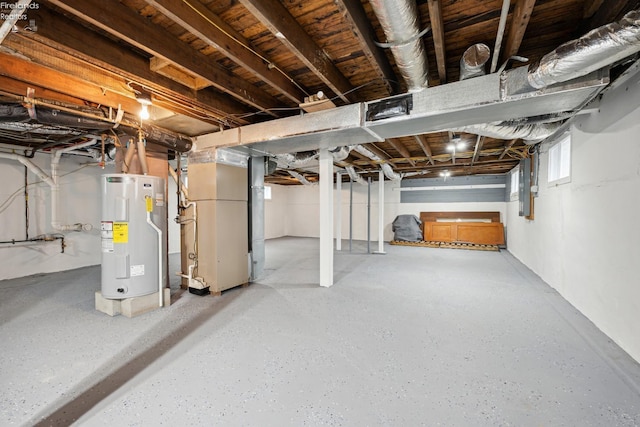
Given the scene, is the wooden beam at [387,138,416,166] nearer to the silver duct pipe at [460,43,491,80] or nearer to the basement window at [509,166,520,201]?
the silver duct pipe at [460,43,491,80]

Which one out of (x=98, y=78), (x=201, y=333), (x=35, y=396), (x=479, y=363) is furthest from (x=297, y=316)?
(x=98, y=78)

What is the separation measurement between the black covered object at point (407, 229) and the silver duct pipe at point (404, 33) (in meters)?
6.26

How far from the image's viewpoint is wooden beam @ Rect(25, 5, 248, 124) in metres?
1.54

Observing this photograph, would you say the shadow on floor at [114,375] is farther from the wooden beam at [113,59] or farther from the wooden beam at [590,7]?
the wooden beam at [590,7]

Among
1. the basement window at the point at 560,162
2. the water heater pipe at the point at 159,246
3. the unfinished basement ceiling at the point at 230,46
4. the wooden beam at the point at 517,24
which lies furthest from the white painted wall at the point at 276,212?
the wooden beam at the point at 517,24

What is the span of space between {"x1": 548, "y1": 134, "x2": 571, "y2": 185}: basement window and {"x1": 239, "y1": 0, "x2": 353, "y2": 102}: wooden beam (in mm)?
2787

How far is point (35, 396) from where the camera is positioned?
1.49 meters

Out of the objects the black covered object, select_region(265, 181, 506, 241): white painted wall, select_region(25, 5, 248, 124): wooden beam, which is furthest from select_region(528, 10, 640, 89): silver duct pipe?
select_region(265, 181, 506, 241): white painted wall

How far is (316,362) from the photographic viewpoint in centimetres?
184

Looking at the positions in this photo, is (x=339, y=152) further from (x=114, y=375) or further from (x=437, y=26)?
(x=114, y=375)

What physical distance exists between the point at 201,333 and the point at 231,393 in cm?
89

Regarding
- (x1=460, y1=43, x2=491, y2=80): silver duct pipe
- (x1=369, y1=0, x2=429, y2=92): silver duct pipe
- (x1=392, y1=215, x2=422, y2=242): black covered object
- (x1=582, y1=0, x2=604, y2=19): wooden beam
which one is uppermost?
(x1=582, y1=0, x2=604, y2=19): wooden beam

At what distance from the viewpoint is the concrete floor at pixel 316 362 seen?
1.39 meters

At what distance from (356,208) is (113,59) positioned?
7603mm
